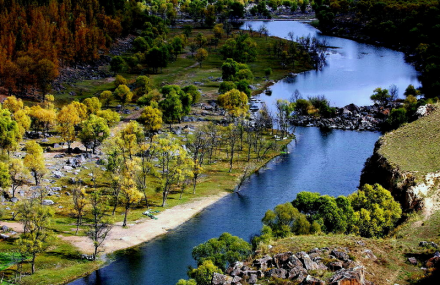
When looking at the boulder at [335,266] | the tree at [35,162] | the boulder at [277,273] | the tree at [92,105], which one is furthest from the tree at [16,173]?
the boulder at [335,266]

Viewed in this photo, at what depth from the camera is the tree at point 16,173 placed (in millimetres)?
97750

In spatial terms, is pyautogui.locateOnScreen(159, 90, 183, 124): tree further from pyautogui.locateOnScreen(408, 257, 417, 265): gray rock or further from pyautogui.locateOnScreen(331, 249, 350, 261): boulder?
pyautogui.locateOnScreen(408, 257, 417, 265): gray rock

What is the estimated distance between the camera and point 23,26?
199125 mm

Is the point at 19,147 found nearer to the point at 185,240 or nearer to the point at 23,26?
the point at 185,240

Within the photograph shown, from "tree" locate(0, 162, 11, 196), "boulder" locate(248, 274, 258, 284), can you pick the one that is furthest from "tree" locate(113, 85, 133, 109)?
"boulder" locate(248, 274, 258, 284)

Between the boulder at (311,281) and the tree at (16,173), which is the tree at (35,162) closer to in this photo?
the tree at (16,173)

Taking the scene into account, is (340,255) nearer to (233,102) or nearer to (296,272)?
(296,272)

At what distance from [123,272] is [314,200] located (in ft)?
113

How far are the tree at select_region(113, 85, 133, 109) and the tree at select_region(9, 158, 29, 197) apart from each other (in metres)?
66.4

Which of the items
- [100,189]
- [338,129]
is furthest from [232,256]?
[338,129]

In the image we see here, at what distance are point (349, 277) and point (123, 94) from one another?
127 meters

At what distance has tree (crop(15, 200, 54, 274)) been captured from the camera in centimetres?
7556

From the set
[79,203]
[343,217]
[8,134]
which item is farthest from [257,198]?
[8,134]

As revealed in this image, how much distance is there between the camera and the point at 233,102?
162500mm
